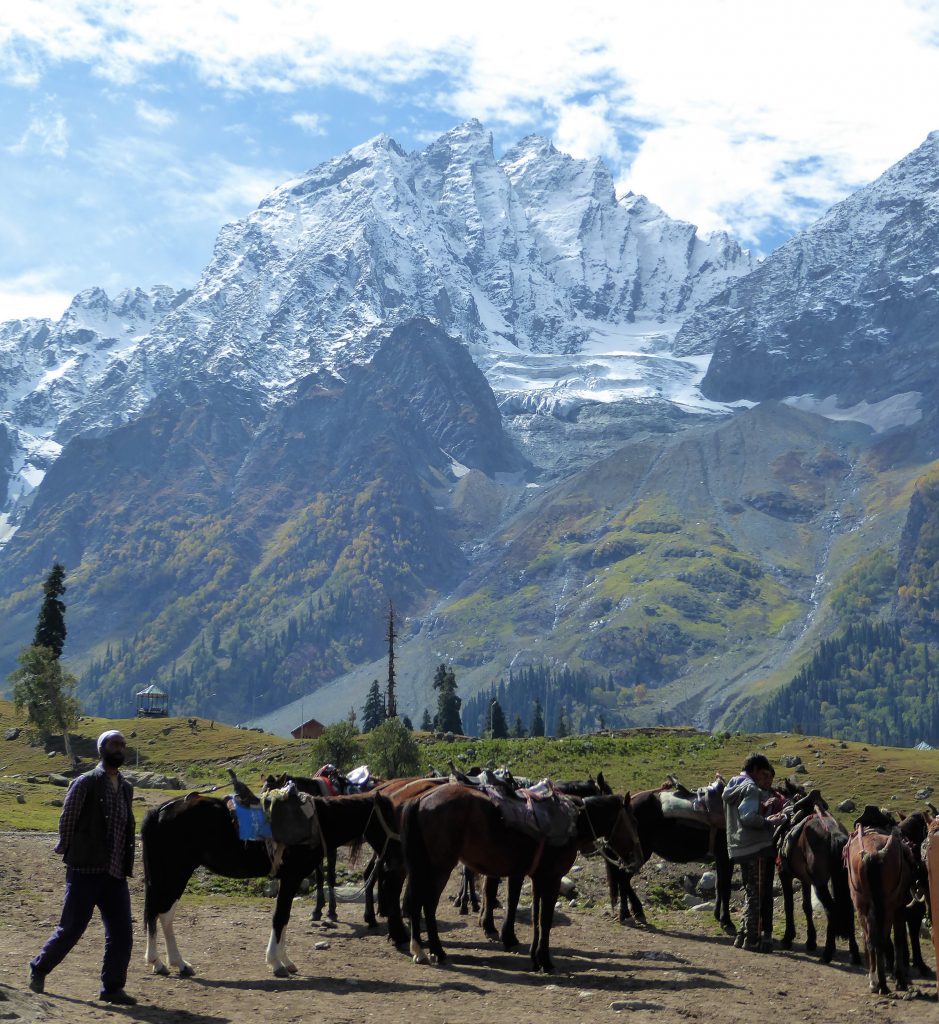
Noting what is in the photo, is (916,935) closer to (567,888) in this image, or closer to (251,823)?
(567,888)

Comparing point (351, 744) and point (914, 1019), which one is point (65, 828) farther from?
point (351, 744)

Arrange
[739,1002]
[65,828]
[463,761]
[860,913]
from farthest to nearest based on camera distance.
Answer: [463,761] < [860,913] < [739,1002] < [65,828]

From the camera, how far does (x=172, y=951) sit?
23.4 meters

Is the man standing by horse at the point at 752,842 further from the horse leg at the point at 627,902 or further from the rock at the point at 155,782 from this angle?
the rock at the point at 155,782

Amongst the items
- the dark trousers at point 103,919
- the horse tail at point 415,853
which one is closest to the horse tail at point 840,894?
the horse tail at point 415,853

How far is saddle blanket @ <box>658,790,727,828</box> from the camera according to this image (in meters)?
31.5

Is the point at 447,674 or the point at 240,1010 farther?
the point at 447,674

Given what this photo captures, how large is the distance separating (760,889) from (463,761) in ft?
210

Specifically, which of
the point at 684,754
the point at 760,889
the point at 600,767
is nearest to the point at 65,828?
the point at 760,889

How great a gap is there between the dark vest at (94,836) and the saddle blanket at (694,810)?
15.6 meters

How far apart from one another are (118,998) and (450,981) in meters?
6.04

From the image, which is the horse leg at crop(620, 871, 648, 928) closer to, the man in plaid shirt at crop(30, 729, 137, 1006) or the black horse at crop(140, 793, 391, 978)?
the black horse at crop(140, 793, 391, 978)

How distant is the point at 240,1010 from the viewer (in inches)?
808

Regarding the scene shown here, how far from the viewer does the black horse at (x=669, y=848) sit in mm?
30797
